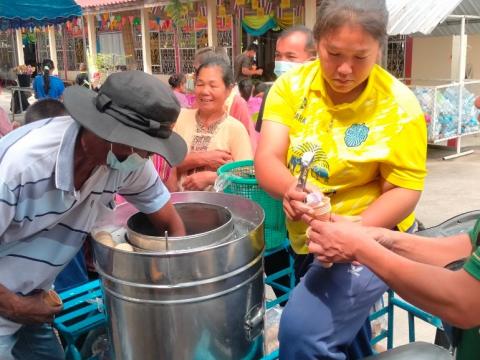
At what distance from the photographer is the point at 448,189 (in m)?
5.88

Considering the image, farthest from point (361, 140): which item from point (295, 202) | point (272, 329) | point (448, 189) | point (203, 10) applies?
point (203, 10)

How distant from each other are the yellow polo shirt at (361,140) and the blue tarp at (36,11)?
246 inches

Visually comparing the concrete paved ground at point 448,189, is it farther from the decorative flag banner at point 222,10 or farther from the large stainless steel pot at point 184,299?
the decorative flag banner at point 222,10

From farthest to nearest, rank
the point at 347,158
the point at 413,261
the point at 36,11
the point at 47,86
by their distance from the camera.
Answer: the point at 47,86 < the point at 36,11 < the point at 347,158 < the point at 413,261

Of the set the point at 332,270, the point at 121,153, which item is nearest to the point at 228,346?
the point at 332,270

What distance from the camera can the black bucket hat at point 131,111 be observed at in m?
1.36

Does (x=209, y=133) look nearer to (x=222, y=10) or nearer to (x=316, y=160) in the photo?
(x=316, y=160)

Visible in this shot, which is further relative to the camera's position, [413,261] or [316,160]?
[316,160]

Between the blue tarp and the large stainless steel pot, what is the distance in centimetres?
621

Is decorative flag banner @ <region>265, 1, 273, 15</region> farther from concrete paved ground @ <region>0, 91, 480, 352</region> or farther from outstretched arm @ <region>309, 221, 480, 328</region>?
outstretched arm @ <region>309, 221, 480, 328</region>

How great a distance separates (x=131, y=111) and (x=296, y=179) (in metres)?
0.56

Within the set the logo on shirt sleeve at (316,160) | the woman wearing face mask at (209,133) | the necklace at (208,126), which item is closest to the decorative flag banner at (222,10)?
the woman wearing face mask at (209,133)

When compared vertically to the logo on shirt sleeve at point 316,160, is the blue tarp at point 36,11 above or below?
above

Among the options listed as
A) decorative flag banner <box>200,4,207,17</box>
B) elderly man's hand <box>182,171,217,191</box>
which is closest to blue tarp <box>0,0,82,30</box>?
decorative flag banner <box>200,4,207,17</box>
